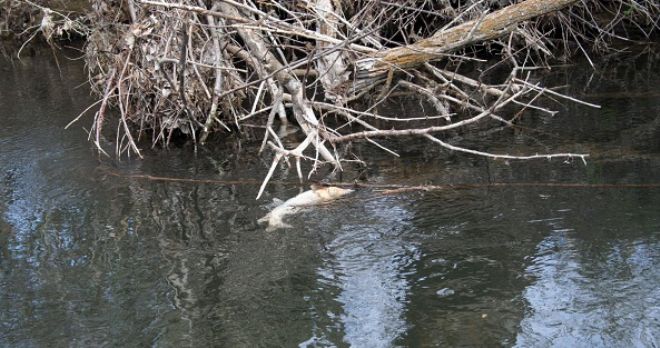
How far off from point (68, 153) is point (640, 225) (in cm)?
520

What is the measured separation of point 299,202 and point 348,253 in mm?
845

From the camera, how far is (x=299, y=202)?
5.77 m

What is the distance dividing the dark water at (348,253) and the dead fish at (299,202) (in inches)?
3.7

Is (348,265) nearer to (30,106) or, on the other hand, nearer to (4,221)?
(4,221)

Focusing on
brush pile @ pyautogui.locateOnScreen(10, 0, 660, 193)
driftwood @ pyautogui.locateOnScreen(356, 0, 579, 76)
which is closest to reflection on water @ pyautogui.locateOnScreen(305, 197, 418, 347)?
brush pile @ pyautogui.locateOnScreen(10, 0, 660, 193)

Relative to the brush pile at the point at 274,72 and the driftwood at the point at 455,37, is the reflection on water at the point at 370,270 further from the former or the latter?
the driftwood at the point at 455,37

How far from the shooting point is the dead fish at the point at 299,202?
560 cm

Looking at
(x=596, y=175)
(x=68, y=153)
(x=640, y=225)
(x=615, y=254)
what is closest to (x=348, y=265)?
(x=615, y=254)

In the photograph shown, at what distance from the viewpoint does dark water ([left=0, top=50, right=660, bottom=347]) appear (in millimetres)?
4203

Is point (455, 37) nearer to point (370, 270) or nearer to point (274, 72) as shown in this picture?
point (274, 72)

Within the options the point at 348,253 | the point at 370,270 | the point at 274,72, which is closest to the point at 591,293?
the point at 370,270

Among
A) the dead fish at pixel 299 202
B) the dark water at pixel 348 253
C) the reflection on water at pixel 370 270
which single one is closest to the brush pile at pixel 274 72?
the dark water at pixel 348 253

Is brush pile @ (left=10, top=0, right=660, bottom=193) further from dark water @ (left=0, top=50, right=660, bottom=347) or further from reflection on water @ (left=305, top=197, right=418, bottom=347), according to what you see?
reflection on water @ (left=305, top=197, right=418, bottom=347)

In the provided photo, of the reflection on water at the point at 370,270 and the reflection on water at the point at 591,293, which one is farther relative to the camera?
the reflection on water at the point at 370,270
